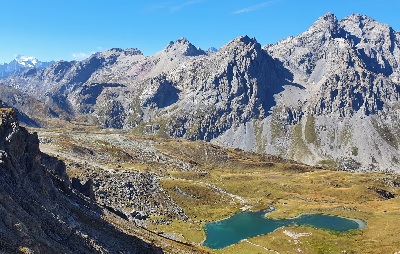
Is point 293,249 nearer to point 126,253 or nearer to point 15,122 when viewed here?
point 126,253

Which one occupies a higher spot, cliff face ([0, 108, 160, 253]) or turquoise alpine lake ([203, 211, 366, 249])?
cliff face ([0, 108, 160, 253])

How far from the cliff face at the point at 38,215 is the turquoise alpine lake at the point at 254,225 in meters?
59.7

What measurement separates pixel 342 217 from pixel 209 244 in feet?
244

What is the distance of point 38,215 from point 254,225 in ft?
380

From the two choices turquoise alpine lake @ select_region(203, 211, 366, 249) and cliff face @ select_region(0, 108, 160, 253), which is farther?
turquoise alpine lake @ select_region(203, 211, 366, 249)

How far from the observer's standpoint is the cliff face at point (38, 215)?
39.3 meters

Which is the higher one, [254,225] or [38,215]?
[38,215]

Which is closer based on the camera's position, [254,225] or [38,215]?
[38,215]

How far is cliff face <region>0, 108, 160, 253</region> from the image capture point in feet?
129

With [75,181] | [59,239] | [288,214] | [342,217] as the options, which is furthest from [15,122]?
[342,217]

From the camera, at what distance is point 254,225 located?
509 feet

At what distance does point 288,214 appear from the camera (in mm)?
173125

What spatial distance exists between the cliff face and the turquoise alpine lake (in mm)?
59727

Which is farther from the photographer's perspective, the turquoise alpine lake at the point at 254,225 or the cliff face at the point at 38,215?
the turquoise alpine lake at the point at 254,225
